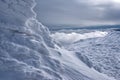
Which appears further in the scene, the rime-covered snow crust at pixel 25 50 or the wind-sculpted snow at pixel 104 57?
Result: the wind-sculpted snow at pixel 104 57

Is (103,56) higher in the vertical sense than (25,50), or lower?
higher

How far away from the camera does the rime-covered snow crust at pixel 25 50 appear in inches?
940

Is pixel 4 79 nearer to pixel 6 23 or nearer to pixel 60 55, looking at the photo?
pixel 6 23

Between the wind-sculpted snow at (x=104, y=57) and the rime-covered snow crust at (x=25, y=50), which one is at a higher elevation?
the wind-sculpted snow at (x=104, y=57)

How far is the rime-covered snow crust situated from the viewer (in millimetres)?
23875

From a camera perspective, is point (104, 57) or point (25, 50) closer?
point (25, 50)

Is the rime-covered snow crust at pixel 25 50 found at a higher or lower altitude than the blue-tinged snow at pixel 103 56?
lower

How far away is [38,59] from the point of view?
2562 cm

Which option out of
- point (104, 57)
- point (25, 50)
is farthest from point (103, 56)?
point (25, 50)

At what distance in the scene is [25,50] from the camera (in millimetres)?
25484

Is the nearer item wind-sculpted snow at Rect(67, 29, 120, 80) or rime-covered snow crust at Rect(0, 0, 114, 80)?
rime-covered snow crust at Rect(0, 0, 114, 80)

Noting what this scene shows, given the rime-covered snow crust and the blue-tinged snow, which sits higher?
the blue-tinged snow

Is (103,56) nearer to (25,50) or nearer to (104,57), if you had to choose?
(104,57)

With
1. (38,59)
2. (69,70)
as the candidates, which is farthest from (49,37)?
(38,59)
